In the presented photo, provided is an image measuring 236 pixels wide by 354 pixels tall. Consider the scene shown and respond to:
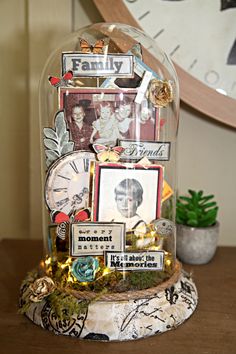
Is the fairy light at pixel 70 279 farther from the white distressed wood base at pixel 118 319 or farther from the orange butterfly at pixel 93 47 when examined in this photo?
the orange butterfly at pixel 93 47

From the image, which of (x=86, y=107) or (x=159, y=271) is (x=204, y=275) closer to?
(x=159, y=271)

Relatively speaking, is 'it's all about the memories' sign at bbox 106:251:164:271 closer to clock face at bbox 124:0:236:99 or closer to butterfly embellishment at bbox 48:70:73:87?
butterfly embellishment at bbox 48:70:73:87

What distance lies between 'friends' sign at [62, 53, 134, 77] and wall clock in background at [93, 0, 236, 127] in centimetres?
25

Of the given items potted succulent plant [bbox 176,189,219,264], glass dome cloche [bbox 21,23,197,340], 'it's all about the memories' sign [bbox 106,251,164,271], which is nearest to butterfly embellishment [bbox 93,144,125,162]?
glass dome cloche [bbox 21,23,197,340]

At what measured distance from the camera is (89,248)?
561mm

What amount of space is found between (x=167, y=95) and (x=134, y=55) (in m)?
0.07

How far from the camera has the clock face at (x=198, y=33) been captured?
79cm

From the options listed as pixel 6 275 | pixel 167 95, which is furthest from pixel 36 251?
pixel 167 95

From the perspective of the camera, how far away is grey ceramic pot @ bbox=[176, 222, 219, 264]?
2.46 feet

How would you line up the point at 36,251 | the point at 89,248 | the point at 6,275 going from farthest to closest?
the point at 36,251, the point at 6,275, the point at 89,248

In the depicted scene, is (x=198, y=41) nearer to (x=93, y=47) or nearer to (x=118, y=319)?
(x=93, y=47)

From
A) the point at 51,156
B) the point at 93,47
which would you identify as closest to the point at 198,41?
the point at 93,47

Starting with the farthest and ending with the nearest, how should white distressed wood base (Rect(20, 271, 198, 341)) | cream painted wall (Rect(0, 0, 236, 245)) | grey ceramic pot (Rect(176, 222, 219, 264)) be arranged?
cream painted wall (Rect(0, 0, 236, 245)) < grey ceramic pot (Rect(176, 222, 219, 264)) < white distressed wood base (Rect(20, 271, 198, 341))

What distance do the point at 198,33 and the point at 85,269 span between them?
0.51m
